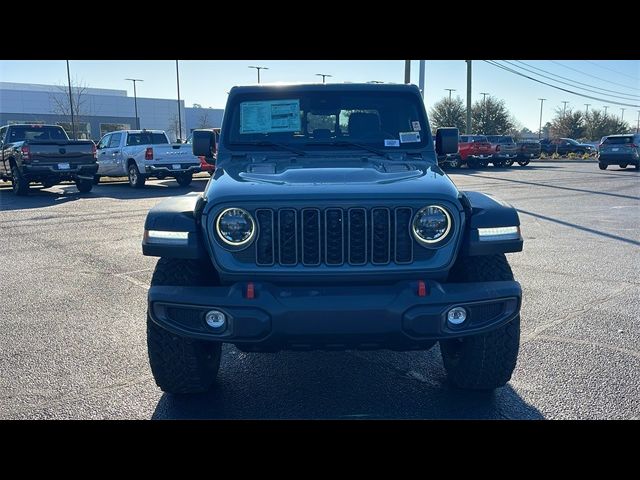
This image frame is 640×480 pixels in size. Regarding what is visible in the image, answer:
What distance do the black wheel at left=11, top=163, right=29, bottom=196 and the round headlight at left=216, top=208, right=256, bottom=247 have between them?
13.7 m

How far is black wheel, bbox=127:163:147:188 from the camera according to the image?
17.1m

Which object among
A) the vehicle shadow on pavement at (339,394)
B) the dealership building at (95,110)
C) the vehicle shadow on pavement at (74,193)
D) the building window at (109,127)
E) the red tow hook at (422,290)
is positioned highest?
the dealership building at (95,110)

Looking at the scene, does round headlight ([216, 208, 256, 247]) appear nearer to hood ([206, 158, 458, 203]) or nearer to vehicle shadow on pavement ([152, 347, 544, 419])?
hood ([206, 158, 458, 203])

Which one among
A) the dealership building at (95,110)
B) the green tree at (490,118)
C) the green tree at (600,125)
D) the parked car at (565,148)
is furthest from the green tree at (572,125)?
the dealership building at (95,110)

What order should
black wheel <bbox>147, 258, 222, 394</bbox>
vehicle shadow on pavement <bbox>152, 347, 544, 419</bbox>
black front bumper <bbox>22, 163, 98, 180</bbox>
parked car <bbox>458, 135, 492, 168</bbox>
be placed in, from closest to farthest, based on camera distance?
black wheel <bbox>147, 258, 222, 394</bbox> → vehicle shadow on pavement <bbox>152, 347, 544, 419</bbox> → black front bumper <bbox>22, 163, 98, 180</bbox> → parked car <bbox>458, 135, 492, 168</bbox>

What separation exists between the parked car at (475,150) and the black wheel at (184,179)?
50.0 ft

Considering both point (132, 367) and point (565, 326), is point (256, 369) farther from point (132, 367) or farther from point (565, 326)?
point (565, 326)

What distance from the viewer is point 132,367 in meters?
3.96

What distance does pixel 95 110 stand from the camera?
71.5 m

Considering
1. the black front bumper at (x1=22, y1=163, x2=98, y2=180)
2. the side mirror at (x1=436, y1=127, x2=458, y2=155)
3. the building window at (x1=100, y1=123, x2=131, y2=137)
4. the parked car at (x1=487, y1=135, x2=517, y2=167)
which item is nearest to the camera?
the side mirror at (x1=436, y1=127, x2=458, y2=155)

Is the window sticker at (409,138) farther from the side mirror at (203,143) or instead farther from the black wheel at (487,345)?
the side mirror at (203,143)

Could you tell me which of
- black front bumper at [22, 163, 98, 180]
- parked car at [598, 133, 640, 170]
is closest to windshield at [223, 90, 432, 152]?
black front bumper at [22, 163, 98, 180]

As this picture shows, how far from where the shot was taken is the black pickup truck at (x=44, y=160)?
14.4 meters
